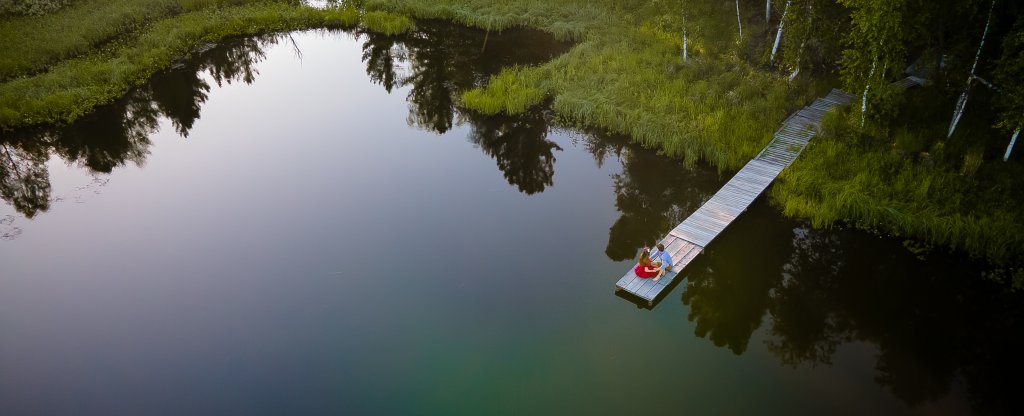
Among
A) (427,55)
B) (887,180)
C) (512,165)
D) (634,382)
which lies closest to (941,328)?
(887,180)

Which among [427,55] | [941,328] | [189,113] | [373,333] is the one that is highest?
[189,113]

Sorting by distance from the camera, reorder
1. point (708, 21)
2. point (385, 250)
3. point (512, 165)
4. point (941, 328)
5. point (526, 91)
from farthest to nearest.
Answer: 1. point (708, 21)
2. point (526, 91)
3. point (512, 165)
4. point (385, 250)
5. point (941, 328)

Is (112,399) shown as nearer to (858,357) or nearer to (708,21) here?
(858,357)

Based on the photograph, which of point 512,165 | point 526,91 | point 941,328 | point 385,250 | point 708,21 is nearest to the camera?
point 941,328

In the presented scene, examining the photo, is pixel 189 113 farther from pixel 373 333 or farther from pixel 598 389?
pixel 598 389

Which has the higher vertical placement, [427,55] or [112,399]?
[427,55]

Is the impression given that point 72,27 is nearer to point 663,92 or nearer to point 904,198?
point 663,92

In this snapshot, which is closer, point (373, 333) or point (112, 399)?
point (112, 399)
